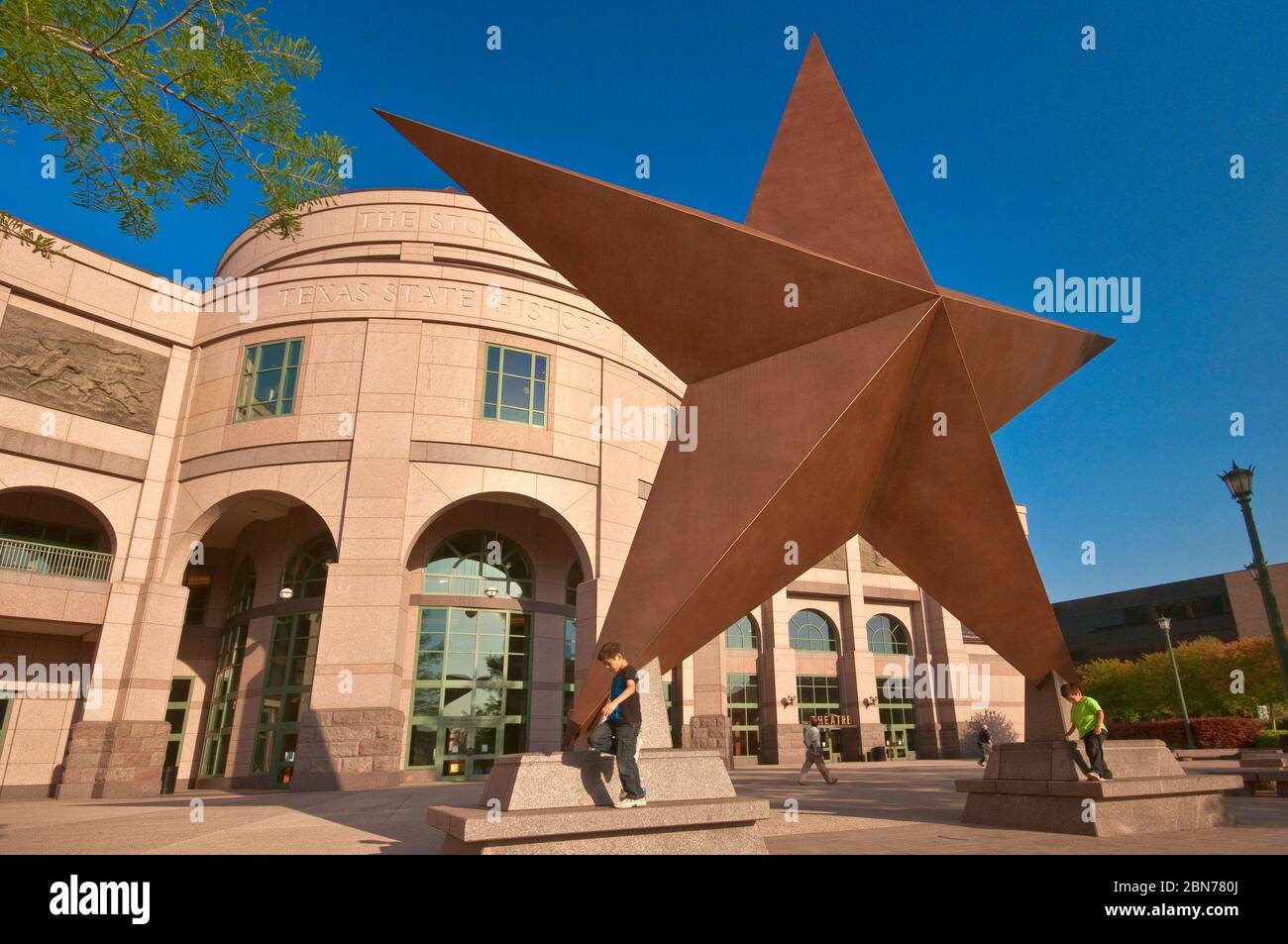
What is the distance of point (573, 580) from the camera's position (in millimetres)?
26031

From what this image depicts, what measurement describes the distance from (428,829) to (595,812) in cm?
476

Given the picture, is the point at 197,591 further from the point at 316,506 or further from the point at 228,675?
the point at 316,506

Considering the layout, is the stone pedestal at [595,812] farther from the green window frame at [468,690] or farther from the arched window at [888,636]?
the arched window at [888,636]

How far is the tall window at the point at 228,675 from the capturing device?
23438 millimetres

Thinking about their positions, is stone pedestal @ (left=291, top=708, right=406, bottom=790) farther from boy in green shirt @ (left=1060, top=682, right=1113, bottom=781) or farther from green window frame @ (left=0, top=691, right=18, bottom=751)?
boy in green shirt @ (left=1060, top=682, right=1113, bottom=781)

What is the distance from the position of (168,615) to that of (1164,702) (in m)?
45.8

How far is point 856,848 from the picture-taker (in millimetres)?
7016

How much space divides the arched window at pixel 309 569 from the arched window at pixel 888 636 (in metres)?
27.1

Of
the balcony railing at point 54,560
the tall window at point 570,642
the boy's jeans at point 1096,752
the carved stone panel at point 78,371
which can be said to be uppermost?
the carved stone panel at point 78,371

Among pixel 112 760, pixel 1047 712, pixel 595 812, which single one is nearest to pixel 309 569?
pixel 112 760

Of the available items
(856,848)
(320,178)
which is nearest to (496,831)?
(856,848)

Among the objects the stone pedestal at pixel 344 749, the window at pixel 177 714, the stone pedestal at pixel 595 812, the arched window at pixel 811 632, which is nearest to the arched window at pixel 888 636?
the arched window at pixel 811 632

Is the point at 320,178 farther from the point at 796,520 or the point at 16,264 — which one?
the point at 16,264

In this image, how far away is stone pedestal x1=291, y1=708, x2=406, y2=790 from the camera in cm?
1897
